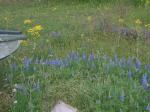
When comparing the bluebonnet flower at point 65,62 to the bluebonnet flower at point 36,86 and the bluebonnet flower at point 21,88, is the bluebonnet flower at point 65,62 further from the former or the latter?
the bluebonnet flower at point 21,88

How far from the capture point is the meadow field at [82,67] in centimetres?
509

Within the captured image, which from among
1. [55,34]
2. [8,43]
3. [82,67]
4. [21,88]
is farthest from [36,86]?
[55,34]

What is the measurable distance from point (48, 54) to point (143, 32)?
72.1 inches

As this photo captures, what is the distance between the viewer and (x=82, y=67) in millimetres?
5797

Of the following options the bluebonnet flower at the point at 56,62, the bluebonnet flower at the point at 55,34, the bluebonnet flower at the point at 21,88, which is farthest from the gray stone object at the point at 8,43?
the bluebonnet flower at the point at 55,34

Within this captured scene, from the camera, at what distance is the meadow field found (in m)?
5.09

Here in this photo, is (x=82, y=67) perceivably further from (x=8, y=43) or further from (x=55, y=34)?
(x=55, y=34)

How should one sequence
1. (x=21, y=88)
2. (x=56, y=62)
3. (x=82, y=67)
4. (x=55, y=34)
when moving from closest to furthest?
(x=21, y=88) < (x=82, y=67) < (x=56, y=62) < (x=55, y=34)

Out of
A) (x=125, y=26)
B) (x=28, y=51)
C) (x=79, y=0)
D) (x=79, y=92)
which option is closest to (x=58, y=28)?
(x=125, y=26)

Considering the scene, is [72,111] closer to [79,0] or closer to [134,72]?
[134,72]

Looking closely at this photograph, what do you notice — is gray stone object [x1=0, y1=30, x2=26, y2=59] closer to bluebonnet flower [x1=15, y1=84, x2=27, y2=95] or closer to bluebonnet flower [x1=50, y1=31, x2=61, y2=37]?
bluebonnet flower [x1=15, y1=84, x2=27, y2=95]

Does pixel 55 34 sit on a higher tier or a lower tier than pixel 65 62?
lower

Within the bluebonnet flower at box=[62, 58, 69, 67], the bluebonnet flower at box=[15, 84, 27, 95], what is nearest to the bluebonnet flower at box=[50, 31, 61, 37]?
the bluebonnet flower at box=[62, 58, 69, 67]

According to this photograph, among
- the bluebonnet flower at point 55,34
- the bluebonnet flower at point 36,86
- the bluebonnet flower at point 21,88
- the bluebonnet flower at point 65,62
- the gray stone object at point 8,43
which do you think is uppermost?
the gray stone object at point 8,43
